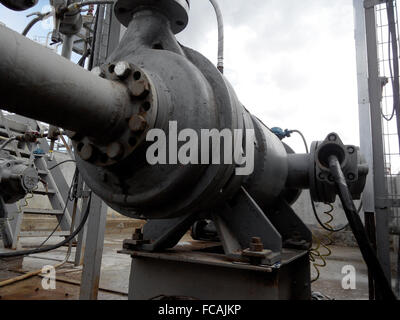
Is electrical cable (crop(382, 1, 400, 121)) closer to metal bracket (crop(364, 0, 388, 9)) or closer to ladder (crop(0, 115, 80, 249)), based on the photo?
metal bracket (crop(364, 0, 388, 9))

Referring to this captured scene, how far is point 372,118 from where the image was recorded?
156 cm

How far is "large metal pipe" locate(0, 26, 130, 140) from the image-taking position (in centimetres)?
59

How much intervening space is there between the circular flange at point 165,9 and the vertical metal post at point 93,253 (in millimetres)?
973

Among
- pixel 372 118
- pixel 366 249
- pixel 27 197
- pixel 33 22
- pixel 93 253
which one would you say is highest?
pixel 33 22

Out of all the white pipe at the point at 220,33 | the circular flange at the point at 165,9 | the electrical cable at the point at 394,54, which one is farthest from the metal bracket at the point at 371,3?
the circular flange at the point at 165,9

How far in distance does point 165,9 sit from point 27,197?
3.60 m

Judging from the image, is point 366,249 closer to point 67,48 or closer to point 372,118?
point 372,118

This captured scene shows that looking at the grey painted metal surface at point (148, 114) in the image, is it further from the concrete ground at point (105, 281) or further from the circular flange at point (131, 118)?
the concrete ground at point (105, 281)

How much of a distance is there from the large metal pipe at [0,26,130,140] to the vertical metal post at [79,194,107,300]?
1.02m

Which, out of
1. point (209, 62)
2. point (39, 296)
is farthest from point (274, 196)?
point (39, 296)

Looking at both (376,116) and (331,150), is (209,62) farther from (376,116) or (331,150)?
→ (376,116)

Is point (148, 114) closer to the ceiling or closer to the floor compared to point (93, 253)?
closer to the ceiling

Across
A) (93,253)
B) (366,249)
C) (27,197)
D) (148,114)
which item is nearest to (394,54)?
(366,249)
